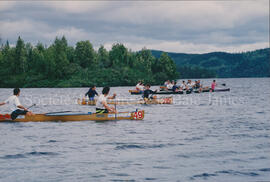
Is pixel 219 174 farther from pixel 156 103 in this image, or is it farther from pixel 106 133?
pixel 156 103

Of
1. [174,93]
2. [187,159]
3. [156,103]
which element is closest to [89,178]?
[187,159]

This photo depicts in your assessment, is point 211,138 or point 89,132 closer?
point 211,138

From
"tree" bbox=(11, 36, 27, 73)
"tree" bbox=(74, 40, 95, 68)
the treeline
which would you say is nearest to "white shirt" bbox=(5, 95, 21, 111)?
the treeline

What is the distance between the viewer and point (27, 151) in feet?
47.6

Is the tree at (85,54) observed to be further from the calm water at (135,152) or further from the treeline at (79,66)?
the calm water at (135,152)

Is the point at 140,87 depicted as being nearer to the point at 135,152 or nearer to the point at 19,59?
the point at 135,152

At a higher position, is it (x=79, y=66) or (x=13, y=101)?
(x=79, y=66)

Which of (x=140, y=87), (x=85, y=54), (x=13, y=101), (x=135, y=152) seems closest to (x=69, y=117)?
(x=13, y=101)

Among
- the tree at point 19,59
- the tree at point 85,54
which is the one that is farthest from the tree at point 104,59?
the tree at point 19,59

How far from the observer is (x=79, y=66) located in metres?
147

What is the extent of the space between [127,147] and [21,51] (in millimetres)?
146703

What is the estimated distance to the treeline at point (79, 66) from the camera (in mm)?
136625

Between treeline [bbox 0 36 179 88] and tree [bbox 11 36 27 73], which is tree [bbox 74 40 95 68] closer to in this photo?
treeline [bbox 0 36 179 88]

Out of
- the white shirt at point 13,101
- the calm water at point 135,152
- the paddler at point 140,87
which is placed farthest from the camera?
the paddler at point 140,87
